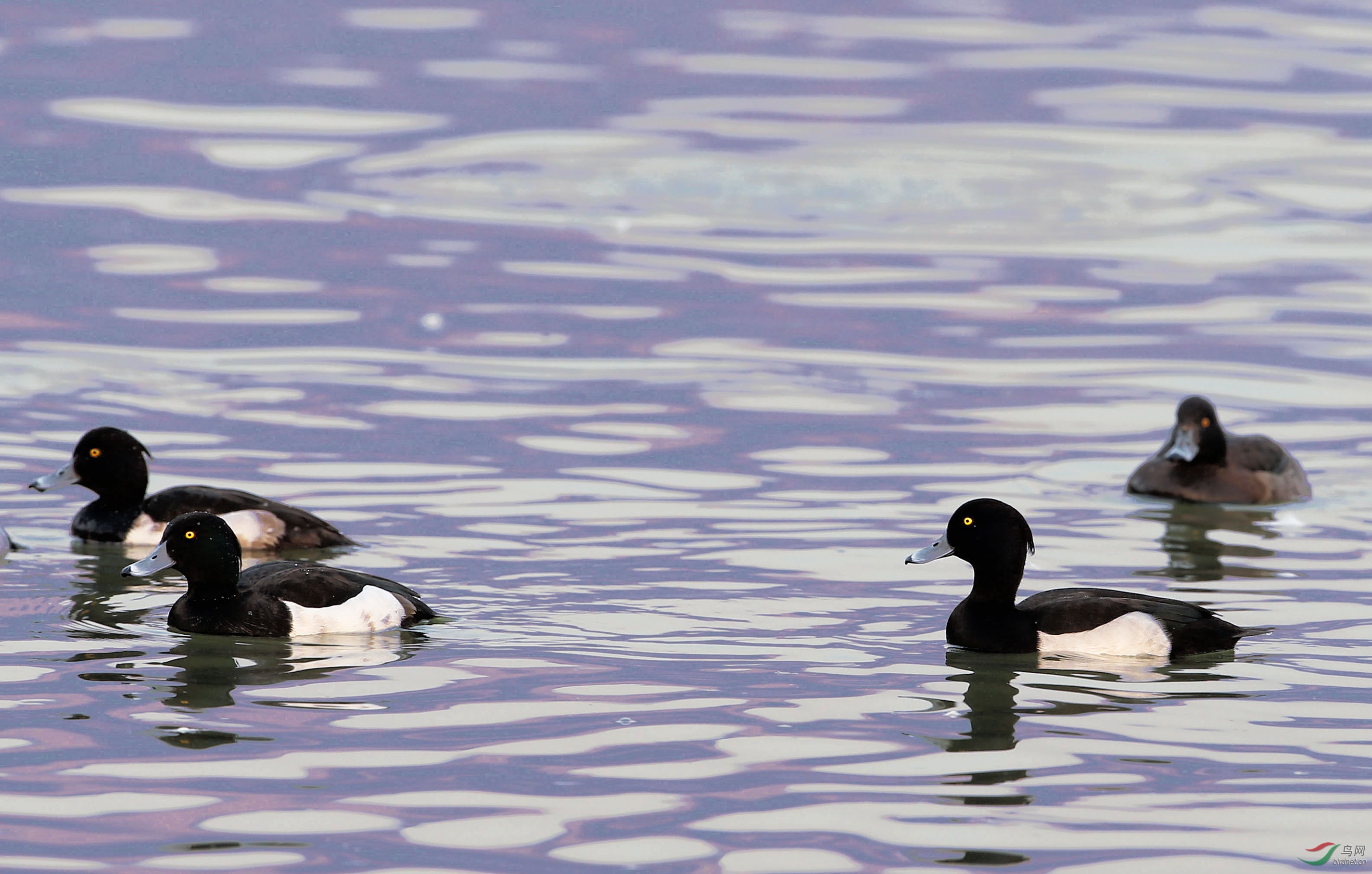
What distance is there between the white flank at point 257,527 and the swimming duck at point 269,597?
2.01 m

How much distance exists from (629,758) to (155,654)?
109 inches

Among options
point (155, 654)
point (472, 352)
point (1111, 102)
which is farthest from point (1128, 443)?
point (1111, 102)

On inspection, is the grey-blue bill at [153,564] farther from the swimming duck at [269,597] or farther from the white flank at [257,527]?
the white flank at [257,527]

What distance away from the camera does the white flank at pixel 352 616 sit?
401 inches

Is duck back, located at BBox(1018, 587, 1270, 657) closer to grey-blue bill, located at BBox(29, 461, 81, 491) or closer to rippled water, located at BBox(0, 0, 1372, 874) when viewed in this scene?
rippled water, located at BBox(0, 0, 1372, 874)

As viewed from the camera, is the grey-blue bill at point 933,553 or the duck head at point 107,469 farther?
the duck head at point 107,469

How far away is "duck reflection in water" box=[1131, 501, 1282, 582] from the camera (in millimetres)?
12406

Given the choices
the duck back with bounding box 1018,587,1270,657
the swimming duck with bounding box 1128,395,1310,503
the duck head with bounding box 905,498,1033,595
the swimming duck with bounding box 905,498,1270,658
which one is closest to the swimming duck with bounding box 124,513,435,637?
the duck head with bounding box 905,498,1033,595

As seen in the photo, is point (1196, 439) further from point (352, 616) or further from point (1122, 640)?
point (352, 616)

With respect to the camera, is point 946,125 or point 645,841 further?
point 946,125

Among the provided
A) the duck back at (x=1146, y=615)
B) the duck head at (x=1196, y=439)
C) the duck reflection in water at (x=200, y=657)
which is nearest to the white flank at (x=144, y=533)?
the duck reflection in water at (x=200, y=657)

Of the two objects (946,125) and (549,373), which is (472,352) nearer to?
(549,373)

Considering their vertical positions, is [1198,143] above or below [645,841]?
above

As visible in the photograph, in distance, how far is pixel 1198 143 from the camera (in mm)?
29859
